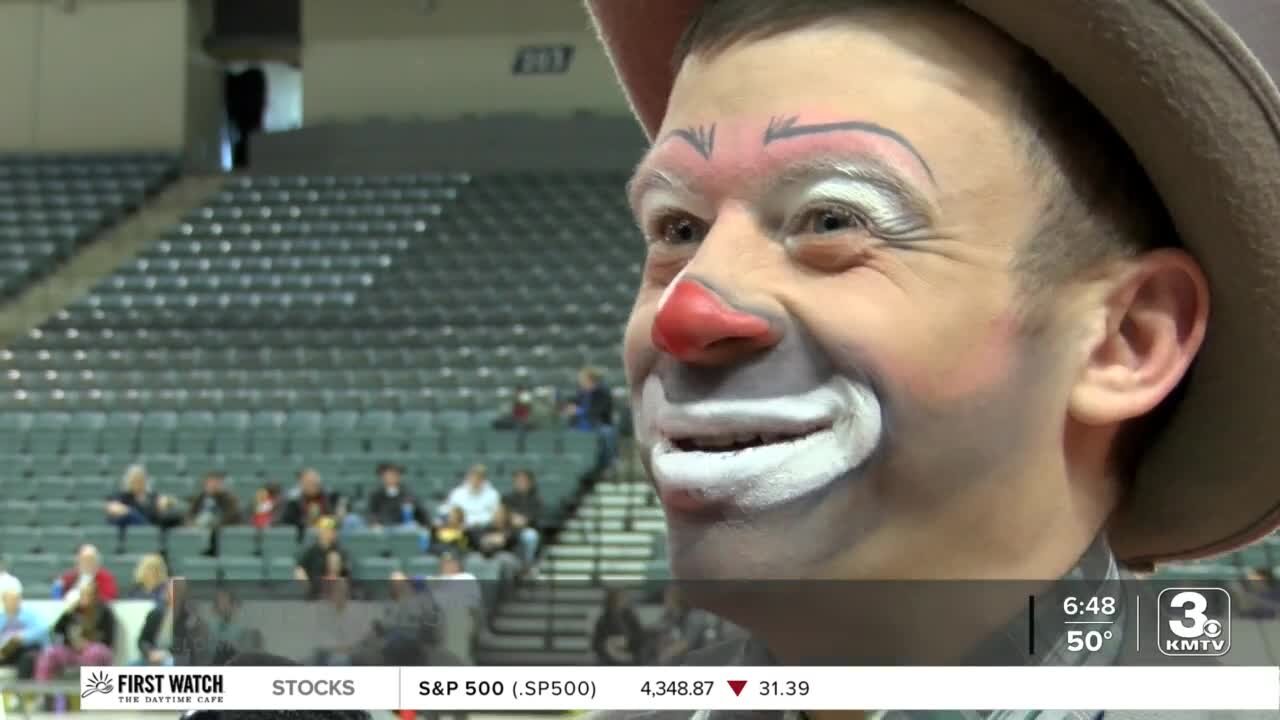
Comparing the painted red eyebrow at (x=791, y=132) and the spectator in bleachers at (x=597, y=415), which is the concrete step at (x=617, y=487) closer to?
the spectator in bleachers at (x=597, y=415)

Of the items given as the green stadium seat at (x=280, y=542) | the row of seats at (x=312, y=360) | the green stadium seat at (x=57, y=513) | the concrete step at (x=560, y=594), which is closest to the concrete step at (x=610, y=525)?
the green stadium seat at (x=280, y=542)

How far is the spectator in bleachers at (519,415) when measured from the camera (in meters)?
5.41

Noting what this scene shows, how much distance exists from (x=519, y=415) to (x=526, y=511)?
877 millimetres

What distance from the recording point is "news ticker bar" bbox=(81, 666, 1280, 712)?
648 mm

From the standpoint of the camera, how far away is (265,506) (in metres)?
4.61

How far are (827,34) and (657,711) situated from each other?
35 centimetres

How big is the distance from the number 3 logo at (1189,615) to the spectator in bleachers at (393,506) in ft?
12.7

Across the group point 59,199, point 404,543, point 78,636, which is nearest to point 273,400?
point 404,543

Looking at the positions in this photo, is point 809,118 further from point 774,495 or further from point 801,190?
point 774,495

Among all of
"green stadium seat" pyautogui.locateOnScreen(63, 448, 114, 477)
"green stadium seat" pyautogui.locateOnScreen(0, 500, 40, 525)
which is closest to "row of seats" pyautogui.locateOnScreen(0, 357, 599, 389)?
"green stadium seat" pyautogui.locateOnScreen(63, 448, 114, 477)

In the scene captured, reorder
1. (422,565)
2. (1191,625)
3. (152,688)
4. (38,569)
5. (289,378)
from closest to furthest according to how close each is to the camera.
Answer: (1191,625), (152,688), (422,565), (38,569), (289,378)

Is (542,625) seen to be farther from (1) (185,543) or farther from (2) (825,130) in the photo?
(1) (185,543)

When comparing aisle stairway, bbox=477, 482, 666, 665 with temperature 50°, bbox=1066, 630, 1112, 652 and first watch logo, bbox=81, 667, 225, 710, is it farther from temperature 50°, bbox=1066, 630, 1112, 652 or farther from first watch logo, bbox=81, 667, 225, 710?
temperature 50°, bbox=1066, 630, 1112, 652

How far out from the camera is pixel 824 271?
23.9 inches
